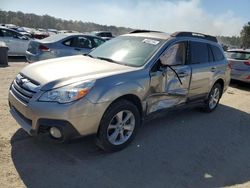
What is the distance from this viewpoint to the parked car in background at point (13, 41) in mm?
14148

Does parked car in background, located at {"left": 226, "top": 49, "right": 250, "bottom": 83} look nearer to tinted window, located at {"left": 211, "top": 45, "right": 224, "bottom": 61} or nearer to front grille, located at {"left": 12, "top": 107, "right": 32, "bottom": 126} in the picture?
tinted window, located at {"left": 211, "top": 45, "right": 224, "bottom": 61}

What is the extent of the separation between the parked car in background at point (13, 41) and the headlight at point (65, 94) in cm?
1138

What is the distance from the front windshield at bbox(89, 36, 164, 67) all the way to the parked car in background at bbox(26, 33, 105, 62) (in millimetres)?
4369

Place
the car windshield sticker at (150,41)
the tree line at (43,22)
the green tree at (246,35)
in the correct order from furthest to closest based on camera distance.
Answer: the tree line at (43,22) → the green tree at (246,35) → the car windshield sticker at (150,41)

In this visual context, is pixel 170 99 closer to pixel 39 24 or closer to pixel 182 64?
pixel 182 64

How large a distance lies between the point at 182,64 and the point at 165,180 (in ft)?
7.71

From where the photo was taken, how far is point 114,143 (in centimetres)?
441

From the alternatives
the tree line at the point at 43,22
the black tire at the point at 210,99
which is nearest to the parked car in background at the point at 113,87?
the black tire at the point at 210,99

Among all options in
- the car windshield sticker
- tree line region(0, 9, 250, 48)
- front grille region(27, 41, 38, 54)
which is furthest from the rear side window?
tree line region(0, 9, 250, 48)

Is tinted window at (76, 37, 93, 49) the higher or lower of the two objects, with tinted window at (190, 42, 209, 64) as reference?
lower

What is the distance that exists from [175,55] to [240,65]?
6236mm

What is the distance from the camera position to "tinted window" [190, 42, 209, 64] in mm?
5891

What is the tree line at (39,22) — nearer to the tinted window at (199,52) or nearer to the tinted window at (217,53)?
the tinted window at (217,53)

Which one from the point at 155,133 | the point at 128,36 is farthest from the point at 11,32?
the point at 155,133
